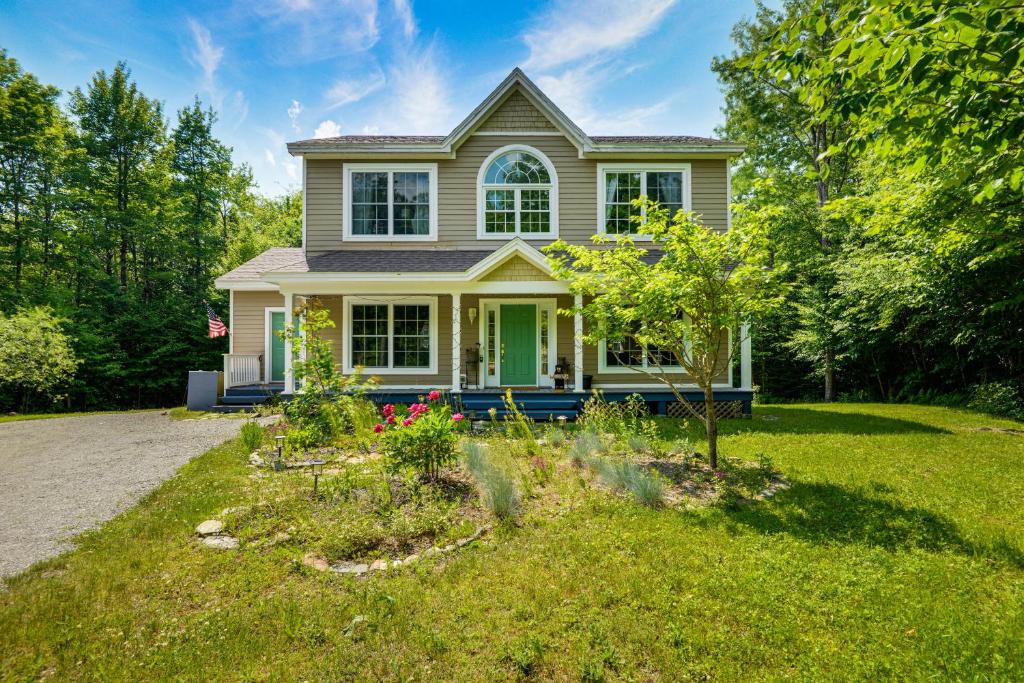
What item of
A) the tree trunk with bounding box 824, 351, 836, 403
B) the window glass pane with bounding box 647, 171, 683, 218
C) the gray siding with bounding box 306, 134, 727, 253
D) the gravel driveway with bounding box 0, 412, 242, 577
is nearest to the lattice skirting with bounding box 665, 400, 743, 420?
the gray siding with bounding box 306, 134, 727, 253

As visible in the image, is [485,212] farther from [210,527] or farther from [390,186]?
[210,527]

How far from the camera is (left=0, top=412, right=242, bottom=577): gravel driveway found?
4.20m

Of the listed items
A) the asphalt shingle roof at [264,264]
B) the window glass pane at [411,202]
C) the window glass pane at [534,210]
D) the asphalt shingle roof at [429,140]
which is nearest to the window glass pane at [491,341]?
the window glass pane at [534,210]

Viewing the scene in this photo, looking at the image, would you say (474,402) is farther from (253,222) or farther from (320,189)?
(253,222)

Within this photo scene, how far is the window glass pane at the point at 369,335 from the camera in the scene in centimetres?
1123

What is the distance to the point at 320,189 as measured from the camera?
445 inches

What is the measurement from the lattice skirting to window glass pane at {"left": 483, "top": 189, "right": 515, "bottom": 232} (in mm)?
6047

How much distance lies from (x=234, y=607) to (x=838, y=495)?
19.7ft

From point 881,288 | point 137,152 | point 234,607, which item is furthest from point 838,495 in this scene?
point 137,152

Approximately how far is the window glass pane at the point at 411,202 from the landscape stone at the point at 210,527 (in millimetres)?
8491

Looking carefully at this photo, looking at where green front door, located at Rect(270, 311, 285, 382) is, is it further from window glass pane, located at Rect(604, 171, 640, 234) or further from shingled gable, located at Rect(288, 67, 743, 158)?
window glass pane, located at Rect(604, 171, 640, 234)

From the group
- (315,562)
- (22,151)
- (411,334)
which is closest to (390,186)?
(411,334)

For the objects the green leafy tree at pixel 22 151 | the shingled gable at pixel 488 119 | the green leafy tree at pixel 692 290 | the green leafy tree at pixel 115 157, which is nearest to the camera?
the green leafy tree at pixel 692 290

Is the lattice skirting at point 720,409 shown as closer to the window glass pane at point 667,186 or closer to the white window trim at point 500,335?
the white window trim at point 500,335
